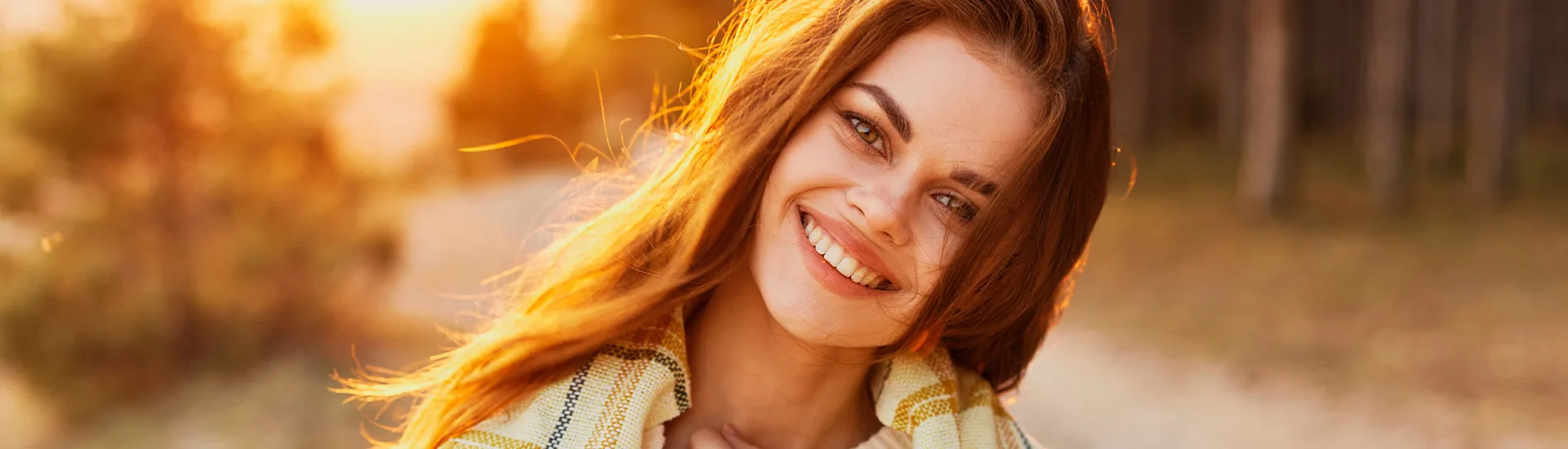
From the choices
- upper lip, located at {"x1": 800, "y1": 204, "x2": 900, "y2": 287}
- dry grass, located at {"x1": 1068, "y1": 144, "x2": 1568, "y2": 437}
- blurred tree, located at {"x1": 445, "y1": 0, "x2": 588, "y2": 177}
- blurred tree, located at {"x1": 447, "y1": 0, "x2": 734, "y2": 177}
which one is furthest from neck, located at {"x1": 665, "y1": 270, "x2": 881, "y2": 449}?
blurred tree, located at {"x1": 445, "y1": 0, "x2": 588, "y2": 177}

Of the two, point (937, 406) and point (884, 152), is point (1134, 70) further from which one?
point (884, 152)

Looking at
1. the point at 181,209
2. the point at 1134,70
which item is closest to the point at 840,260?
the point at 181,209

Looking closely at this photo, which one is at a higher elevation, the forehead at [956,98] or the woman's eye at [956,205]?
the forehead at [956,98]

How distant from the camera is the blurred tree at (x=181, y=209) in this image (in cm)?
677

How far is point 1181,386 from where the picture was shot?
6.55 meters

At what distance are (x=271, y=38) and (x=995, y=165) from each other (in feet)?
22.1

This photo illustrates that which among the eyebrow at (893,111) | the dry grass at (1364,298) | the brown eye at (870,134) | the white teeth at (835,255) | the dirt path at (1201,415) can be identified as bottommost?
the dirt path at (1201,415)

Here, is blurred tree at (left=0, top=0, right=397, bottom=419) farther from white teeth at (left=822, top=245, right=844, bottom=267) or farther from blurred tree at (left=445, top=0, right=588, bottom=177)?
blurred tree at (left=445, top=0, right=588, bottom=177)

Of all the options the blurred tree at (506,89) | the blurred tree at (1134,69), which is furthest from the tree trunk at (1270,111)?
the blurred tree at (506,89)

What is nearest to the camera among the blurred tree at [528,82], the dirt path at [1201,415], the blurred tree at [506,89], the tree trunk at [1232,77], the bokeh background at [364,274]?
the dirt path at [1201,415]

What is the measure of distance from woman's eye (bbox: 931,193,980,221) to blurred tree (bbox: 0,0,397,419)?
619 centimetres

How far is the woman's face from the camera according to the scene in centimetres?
178

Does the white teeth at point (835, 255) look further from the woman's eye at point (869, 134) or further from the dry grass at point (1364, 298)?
the dry grass at point (1364, 298)

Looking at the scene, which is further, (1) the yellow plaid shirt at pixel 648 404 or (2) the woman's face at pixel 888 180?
(1) the yellow plaid shirt at pixel 648 404
